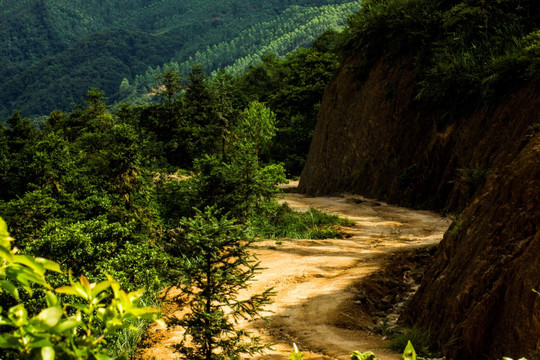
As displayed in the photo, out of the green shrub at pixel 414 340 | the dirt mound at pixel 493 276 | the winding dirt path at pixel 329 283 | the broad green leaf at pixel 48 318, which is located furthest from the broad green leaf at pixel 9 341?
the green shrub at pixel 414 340

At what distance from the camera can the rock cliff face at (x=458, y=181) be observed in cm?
497

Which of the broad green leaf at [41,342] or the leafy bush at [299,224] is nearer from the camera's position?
the broad green leaf at [41,342]

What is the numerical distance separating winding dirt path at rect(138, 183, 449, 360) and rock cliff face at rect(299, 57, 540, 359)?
3.52 ft

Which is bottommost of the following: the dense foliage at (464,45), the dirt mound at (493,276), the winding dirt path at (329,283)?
the winding dirt path at (329,283)

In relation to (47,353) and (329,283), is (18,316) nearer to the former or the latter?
(47,353)

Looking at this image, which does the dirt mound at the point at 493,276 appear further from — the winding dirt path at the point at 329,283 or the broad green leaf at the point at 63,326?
the broad green leaf at the point at 63,326

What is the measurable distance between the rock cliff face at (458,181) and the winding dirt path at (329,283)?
107 centimetres

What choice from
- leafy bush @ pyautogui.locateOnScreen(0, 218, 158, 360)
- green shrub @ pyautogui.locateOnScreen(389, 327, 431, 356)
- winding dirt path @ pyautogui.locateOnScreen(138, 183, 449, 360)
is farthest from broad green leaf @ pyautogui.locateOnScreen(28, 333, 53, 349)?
green shrub @ pyautogui.locateOnScreen(389, 327, 431, 356)

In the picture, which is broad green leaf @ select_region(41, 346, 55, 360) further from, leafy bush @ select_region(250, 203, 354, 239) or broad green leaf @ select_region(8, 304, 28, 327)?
leafy bush @ select_region(250, 203, 354, 239)

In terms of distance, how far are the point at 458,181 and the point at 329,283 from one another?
6971mm

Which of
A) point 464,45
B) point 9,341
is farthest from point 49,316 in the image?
point 464,45

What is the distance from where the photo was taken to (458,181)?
14.7 m

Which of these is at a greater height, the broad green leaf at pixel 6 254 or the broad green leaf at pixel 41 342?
the broad green leaf at pixel 6 254

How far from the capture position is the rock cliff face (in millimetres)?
4969
